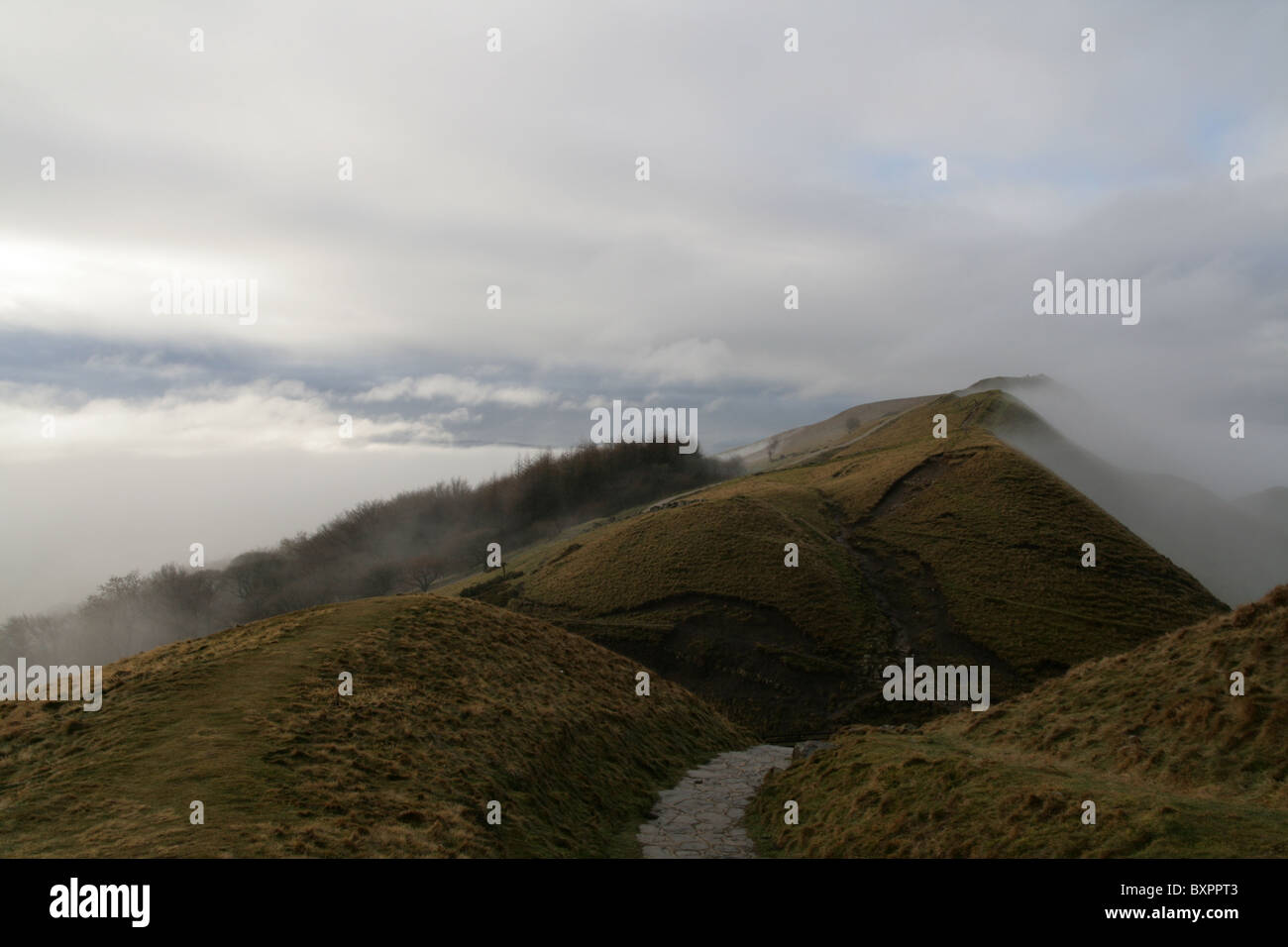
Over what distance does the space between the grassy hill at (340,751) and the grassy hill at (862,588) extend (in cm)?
2560

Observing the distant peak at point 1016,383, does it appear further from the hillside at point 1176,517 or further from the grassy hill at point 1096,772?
the grassy hill at point 1096,772

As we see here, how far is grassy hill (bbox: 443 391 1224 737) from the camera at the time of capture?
55.8 meters

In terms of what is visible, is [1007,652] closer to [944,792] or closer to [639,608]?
[639,608]

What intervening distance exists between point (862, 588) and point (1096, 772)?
158ft

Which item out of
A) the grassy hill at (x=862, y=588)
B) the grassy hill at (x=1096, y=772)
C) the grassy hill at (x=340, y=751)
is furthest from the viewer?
the grassy hill at (x=862, y=588)

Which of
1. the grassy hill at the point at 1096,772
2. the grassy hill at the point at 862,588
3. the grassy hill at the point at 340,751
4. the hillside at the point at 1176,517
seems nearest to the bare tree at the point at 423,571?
the grassy hill at the point at 862,588

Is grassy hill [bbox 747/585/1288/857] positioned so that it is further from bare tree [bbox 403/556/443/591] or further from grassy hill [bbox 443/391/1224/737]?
bare tree [bbox 403/556/443/591]

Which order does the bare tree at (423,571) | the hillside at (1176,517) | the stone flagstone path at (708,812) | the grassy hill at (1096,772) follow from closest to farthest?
the grassy hill at (1096,772)
the stone flagstone path at (708,812)
the hillside at (1176,517)
the bare tree at (423,571)

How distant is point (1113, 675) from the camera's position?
76.6 feet

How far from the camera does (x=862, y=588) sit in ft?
216

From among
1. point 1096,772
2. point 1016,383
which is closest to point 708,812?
point 1096,772

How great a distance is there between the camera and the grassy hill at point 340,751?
1409 cm

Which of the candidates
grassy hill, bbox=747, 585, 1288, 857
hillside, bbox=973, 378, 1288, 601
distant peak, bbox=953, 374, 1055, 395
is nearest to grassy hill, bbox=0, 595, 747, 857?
grassy hill, bbox=747, 585, 1288, 857
